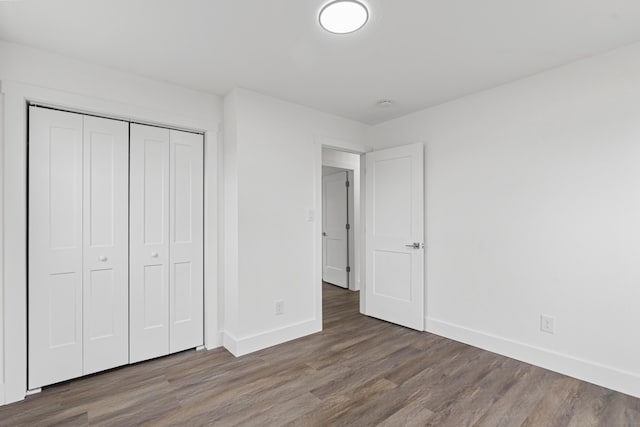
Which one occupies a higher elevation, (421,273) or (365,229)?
(365,229)

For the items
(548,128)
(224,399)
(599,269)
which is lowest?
(224,399)

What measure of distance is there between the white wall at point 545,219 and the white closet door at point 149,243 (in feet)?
8.58

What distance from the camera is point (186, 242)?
2.90 m

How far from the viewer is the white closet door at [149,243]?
104 inches

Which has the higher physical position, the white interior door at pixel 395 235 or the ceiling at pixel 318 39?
the ceiling at pixel 318 39

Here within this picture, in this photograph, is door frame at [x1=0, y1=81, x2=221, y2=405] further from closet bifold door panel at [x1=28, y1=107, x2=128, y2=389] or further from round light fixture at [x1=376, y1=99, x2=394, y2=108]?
round light fixture at [x1=376, y1=99, x2=394, y2=108]

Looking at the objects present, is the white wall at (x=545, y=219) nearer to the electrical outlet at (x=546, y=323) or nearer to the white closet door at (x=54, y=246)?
the electrical outlet at (x=546, y=323)

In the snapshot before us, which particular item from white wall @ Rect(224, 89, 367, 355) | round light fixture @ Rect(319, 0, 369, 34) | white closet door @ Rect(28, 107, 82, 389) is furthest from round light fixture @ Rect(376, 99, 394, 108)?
white closet door @ Rect(28, 107, 82, 389)

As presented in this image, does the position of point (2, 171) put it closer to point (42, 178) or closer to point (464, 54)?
point (42, 178)

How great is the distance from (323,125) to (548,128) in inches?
81.6

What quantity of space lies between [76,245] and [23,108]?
3.30ft

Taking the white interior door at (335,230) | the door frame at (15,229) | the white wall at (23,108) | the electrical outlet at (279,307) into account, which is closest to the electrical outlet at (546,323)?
the electrical outlet at (279,307)

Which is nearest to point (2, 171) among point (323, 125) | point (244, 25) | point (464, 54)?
point (244, 25)

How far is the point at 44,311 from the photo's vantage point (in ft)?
7.49
